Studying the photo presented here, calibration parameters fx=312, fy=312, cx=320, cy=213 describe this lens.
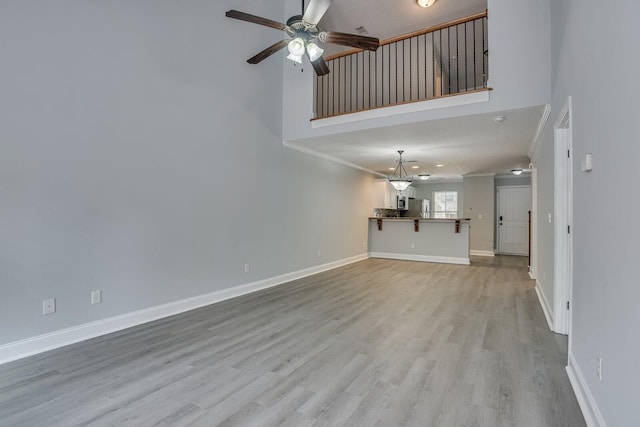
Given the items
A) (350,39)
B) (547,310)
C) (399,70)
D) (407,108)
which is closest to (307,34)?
(350,39)

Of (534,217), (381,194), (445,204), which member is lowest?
(534,217)

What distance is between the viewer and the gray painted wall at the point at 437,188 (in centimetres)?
1157

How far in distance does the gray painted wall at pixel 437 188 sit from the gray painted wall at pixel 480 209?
2147 millimetres

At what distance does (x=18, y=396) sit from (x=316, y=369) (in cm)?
199

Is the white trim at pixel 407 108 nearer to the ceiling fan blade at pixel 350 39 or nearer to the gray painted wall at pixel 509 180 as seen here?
the ceiling fan blade at pixel 350 39

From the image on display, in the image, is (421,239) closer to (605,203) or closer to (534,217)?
(534,217)

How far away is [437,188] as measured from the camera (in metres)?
12.0

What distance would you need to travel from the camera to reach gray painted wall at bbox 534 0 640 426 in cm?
125

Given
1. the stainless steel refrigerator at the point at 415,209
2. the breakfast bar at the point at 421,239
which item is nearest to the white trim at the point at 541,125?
the breakfast bar at the point at 421,239

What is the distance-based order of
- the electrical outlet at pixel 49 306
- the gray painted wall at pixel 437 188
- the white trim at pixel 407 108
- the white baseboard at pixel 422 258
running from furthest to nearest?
the gray painted wall at pixel 437 188 → the white baseboard at pixel 422 258 → the white trim at pixel 407 108 → the electrical outlet at pixel 49 306

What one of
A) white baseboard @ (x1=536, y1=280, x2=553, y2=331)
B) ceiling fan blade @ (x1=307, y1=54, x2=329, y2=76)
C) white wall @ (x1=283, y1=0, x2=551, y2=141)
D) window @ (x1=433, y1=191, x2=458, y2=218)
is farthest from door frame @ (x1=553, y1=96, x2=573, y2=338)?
window @ (x1=433, y1=191, x2=458, y2=218)

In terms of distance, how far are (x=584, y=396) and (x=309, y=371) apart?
5.76 feet

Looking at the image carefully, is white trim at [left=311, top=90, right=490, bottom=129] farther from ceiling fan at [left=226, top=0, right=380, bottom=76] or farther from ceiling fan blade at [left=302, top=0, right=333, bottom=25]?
ceiling fan blade at [left=302, top=0, right=333, bottom=25]

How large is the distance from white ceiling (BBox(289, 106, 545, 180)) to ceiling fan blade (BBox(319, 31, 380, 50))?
5.13 ft
